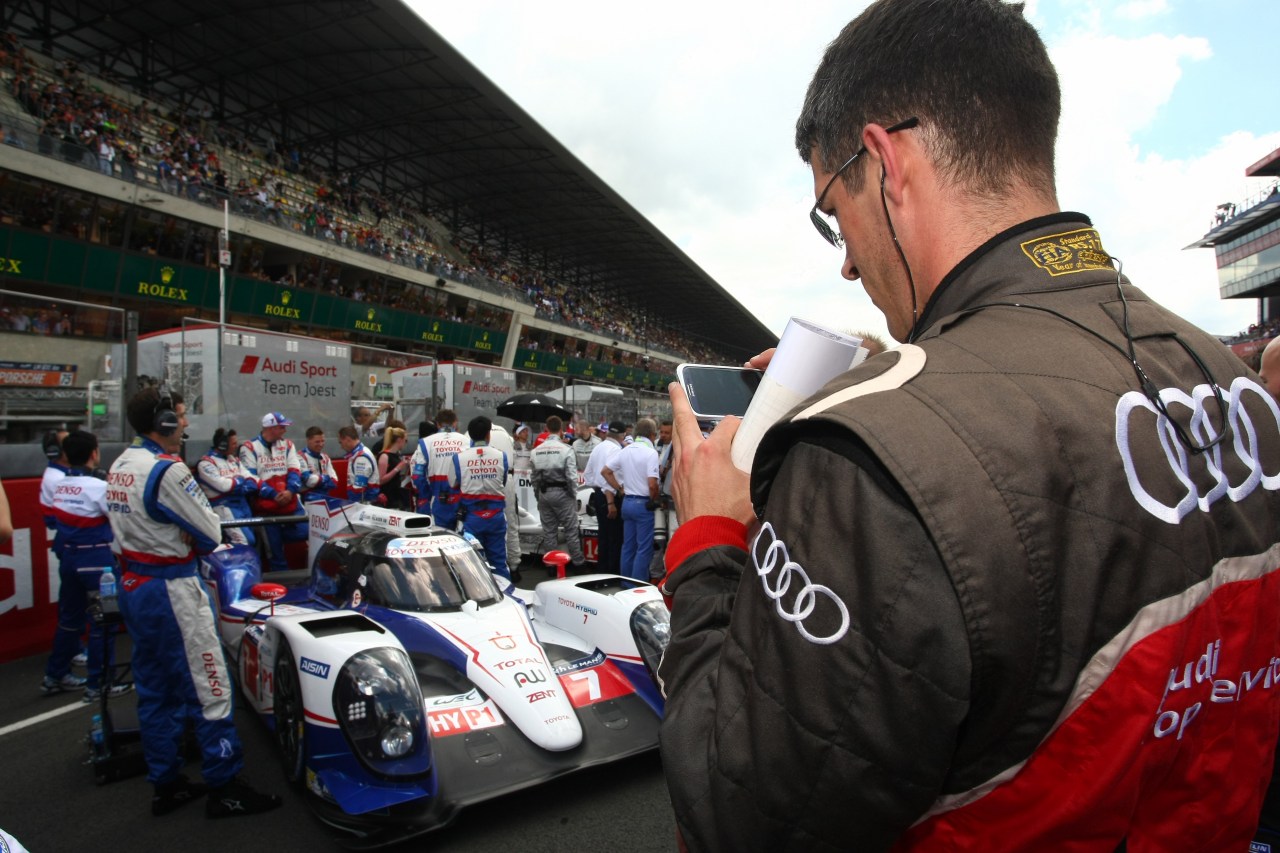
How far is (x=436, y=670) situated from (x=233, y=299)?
71.4ft

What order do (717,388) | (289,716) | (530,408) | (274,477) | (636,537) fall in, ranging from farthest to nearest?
1. (530,408)
2. (274,477)
3. (636,537)
4. (289,716)
5. (717,388)

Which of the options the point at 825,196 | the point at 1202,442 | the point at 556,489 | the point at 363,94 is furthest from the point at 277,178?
the point at 1202,442

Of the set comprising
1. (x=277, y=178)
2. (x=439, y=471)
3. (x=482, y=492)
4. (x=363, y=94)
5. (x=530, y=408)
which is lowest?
(x=482, y=492)

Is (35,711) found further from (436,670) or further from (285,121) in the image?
(285,121)

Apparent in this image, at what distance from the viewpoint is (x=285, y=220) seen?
2244cm

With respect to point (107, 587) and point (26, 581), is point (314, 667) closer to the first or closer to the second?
point (107, 587)

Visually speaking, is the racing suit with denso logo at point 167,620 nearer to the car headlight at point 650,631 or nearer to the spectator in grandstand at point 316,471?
the car headlight at point 650,631

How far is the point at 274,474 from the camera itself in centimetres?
823

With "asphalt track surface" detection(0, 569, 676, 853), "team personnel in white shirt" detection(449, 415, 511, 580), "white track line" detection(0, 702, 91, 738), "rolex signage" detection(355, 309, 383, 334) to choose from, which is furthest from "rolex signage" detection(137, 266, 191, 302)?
"asphalt track surface" detection(0, 569, 676, 853)

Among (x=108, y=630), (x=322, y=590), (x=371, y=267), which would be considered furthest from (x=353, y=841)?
(x=371, y=267)

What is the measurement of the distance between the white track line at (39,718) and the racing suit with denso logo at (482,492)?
134 inches

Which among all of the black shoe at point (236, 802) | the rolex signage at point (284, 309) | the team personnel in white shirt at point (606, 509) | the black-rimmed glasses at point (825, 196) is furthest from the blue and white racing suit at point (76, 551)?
the rolex signage at point (284, 309)

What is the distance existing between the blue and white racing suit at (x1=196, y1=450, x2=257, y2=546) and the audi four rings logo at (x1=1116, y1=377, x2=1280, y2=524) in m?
7.40

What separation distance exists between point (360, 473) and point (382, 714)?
629 centimetres
